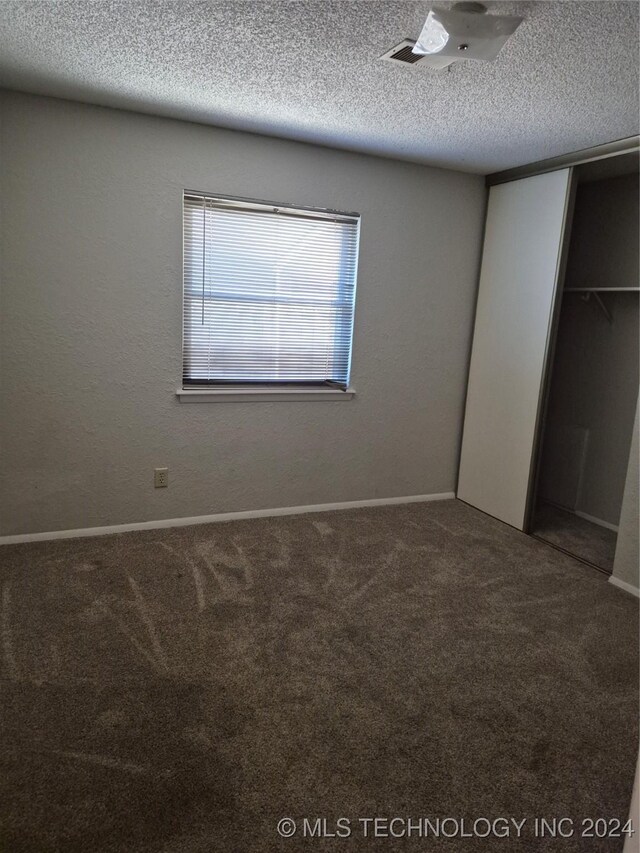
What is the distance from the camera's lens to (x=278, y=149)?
3393 millimetres

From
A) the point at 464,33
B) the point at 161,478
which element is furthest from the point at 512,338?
the point at 161,478

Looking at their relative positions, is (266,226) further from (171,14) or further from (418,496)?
(418,496)

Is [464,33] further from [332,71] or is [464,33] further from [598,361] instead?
[598,361]

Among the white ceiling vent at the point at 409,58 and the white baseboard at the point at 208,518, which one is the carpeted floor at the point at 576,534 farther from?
the white ceiling vent at the point at 409,58

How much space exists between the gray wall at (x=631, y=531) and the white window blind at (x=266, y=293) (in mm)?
1803

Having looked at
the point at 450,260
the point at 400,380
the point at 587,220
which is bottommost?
the point at 400,380

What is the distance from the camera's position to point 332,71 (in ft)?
7.62

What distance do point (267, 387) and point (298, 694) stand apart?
2039mm

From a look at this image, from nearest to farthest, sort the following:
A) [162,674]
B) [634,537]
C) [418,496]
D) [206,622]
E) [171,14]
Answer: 1. [171,14]
2. [162,674]
3. [206,622]
4. [634,537]
5. [418,496]

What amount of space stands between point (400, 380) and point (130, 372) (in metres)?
1.85

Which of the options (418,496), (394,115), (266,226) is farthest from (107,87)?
(418,496)

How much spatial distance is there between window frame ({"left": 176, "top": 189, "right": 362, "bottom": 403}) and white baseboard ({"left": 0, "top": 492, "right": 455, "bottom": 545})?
754 millimetres

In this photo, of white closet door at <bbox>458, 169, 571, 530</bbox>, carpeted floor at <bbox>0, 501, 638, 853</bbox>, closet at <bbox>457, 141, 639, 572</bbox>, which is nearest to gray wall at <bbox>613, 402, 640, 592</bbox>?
carpeted floor at <bbox>0, 501, 638, 853</bbox>

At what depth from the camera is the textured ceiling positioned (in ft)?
6.21
